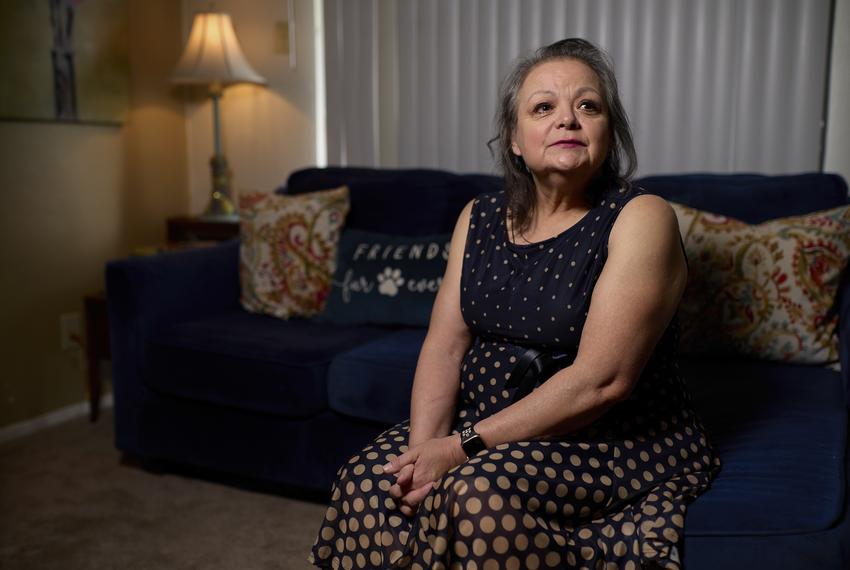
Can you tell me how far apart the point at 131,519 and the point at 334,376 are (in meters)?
0.66

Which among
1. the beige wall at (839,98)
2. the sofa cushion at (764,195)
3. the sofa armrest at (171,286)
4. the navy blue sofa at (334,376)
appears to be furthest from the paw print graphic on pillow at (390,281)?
the beige wall at (839,98)

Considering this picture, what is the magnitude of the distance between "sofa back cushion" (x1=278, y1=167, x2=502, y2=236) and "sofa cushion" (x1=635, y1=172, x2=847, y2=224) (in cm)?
57

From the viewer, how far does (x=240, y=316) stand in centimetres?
253

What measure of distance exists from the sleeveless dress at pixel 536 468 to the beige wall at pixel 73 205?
1.88 meters

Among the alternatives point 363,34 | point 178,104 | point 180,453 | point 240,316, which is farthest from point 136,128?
point 180,453

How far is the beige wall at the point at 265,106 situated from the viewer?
3314mm

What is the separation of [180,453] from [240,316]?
1.46ft

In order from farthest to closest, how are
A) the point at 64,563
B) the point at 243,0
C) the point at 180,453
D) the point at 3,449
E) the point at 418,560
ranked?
the point at 243,0
the point at 3,449
the point at 180,453
the point at 64,563
the point at 418,560

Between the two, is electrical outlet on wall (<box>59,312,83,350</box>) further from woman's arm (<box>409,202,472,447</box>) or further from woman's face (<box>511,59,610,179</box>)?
woman's face (<box>511,59,610,179</box>)

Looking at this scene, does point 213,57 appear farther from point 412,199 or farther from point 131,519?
point 131,519

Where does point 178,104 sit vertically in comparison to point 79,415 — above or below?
above

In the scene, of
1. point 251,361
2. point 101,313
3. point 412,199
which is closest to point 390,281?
point 412,199

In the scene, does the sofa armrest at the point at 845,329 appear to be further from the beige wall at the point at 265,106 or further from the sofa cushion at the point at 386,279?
the beige wall at the point at 265,106

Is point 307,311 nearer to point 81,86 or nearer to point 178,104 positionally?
point 81,86
